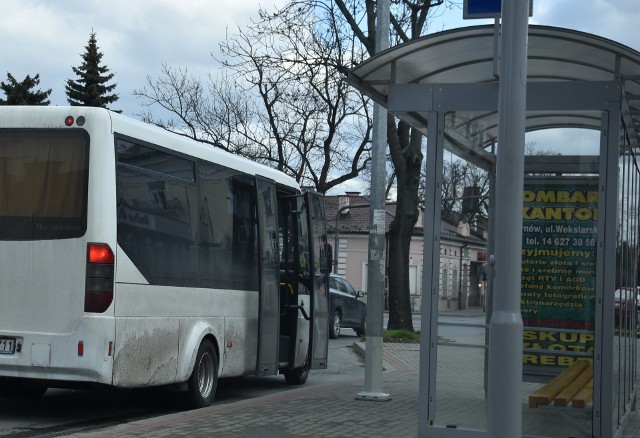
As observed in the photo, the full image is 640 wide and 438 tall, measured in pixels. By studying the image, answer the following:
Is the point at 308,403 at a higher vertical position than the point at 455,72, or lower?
lower

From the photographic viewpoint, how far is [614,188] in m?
8.62

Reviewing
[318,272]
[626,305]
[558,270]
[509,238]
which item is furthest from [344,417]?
[509,238]

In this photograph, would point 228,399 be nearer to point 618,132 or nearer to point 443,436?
point 443,436

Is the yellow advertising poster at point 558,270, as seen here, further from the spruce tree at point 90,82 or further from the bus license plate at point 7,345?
the spruce tree at point 90,82

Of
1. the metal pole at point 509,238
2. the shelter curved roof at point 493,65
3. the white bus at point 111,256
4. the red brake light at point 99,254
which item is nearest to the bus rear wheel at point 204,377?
the white bus at point 111,256

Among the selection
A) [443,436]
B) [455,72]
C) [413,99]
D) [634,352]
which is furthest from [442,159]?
[634,352]

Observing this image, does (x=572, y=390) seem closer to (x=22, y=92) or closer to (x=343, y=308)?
(x=343, y=308)

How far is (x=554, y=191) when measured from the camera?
10.1m

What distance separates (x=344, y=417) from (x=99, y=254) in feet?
10.6

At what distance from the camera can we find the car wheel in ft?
93.7

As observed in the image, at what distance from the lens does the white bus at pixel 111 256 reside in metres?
9.58

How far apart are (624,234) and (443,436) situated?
267cm

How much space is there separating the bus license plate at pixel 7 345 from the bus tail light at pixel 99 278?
840 millimetres

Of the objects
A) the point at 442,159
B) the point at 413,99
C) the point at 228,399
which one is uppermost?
the point at 413,99
